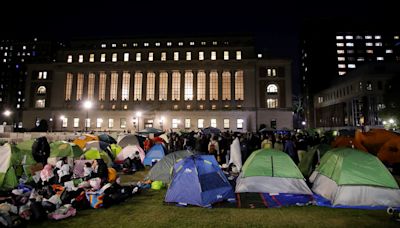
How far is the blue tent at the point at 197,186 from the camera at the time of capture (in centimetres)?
895

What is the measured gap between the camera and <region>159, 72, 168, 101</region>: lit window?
210 ft

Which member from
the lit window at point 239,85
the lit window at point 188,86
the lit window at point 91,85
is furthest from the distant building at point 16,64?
the lit window at point 239,85

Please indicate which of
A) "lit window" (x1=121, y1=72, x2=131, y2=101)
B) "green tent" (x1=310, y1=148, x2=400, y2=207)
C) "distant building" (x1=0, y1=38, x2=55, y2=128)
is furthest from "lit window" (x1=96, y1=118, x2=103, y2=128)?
"distant building" (x1=0, y1=38, x2=55, y2=128)

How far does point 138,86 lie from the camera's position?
2569 inches

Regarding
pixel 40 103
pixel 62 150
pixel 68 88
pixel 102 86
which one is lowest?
pixel 62 150

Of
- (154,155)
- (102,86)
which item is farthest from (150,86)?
(154,155)

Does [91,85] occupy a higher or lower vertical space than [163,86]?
higher

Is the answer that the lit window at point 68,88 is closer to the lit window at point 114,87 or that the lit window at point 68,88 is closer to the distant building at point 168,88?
the distant building at point 168,88

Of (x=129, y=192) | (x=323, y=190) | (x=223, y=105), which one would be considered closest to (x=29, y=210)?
(x=129, y=192)

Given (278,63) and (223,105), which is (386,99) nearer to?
(278,63)

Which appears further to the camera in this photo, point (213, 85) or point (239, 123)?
point (213, 85)

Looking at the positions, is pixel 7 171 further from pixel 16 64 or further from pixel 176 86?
pixel 16 64

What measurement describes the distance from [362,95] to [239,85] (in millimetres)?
28289

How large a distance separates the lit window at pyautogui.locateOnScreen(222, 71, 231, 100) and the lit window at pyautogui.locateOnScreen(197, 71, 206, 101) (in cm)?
445
